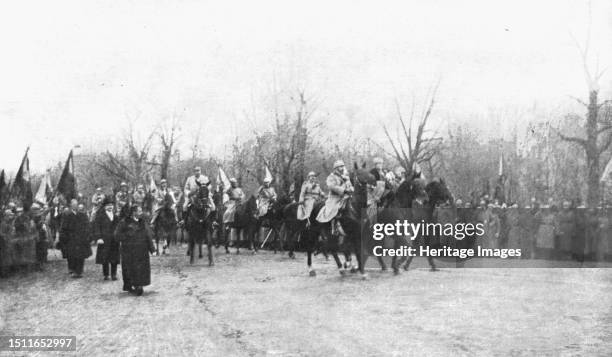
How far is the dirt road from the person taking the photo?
7.86 meters

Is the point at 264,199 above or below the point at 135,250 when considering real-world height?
above

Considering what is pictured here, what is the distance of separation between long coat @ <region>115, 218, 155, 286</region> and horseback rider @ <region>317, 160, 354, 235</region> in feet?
10.8

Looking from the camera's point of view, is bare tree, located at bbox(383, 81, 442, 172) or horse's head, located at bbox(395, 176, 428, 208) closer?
horse's head, located at bbox(395, 176, 428, 208)

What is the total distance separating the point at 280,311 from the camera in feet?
32.6

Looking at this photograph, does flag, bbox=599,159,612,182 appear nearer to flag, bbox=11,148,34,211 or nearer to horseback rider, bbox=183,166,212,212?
horseback rider, bbox=183,166,212,212

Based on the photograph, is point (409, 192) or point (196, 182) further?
point (196, 182)

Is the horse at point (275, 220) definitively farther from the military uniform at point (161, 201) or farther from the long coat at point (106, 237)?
the long coat at point (106, 237)

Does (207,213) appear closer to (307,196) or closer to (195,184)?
(195,184)

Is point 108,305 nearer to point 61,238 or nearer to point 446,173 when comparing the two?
Result: point 61,238

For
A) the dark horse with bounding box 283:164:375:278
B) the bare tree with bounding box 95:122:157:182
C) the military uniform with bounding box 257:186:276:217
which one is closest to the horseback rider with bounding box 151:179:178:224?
the military uniform with bounding box 257:186:276:217

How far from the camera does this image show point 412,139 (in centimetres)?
2173

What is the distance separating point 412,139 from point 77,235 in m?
10.5

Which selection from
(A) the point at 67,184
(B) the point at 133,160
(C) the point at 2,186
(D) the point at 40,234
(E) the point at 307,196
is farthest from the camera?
(B) the point at 133,160

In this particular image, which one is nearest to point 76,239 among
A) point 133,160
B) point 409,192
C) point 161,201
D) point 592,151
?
point 161,201
